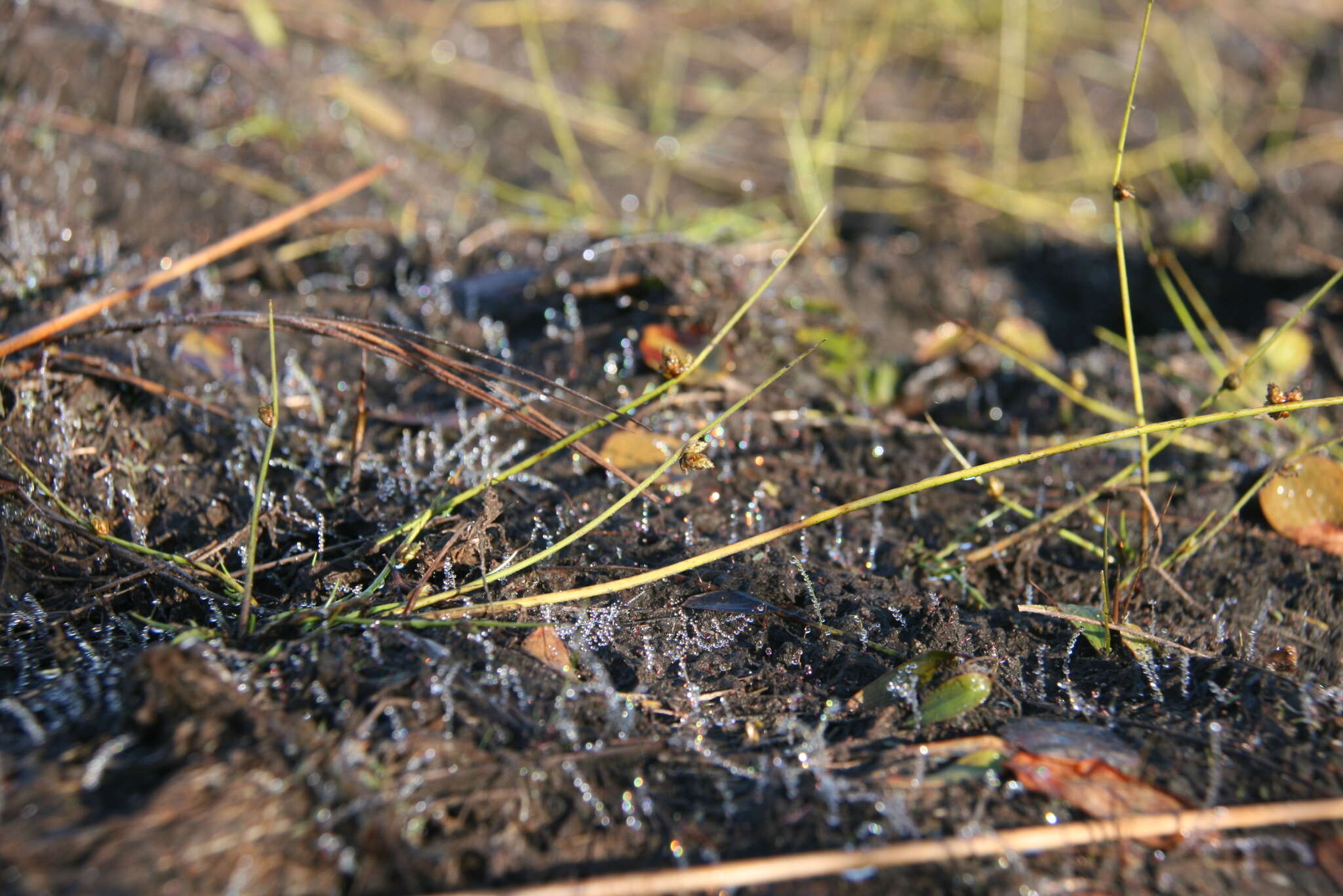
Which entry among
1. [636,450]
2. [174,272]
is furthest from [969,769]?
[174,272]

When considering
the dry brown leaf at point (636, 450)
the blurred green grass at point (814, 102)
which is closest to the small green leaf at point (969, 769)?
the dry brown leaf at point (636, 450)

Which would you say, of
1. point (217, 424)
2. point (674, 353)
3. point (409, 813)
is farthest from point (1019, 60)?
point (409, 813)

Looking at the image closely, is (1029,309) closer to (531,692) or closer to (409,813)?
(531,692)

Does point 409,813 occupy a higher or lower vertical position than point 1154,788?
higher

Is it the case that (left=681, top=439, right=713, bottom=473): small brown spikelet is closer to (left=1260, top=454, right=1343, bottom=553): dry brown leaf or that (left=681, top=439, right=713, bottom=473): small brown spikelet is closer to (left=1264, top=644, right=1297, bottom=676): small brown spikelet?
(left=1264, top=644, right=1297, bottom=676): small brown spikelet

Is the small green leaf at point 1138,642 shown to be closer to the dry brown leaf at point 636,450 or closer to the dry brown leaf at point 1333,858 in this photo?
the dry brown leaf at point 1333,858

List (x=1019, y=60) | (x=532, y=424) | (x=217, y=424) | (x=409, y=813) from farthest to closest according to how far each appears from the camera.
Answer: (x=1019, y=60) → (x=217, y=424) → (x=532, y=424) → (x=409, y=813)
